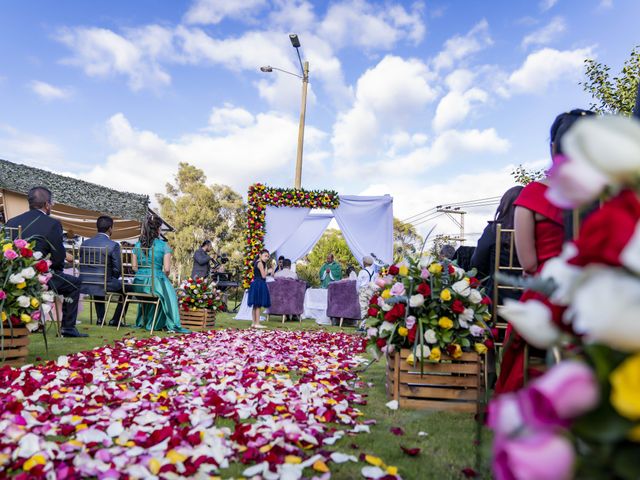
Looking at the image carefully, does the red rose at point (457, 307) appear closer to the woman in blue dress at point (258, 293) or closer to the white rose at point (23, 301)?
the white rose at point (23, 301)

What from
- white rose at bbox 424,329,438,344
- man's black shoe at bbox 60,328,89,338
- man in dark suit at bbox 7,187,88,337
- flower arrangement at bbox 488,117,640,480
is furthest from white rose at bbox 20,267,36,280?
flower arrangement at bbox 488,117,640,480

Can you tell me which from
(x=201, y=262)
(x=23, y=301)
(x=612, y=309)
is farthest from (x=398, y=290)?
(x=201, y=262)

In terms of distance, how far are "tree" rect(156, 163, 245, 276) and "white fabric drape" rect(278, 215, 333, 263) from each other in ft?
54.1

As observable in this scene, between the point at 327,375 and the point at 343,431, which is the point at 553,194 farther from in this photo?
the point at 327,375

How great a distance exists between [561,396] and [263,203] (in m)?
11.7

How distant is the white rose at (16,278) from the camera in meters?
3.74

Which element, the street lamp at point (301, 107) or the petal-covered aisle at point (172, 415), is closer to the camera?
the petal-covered aisle at point (172, 415)

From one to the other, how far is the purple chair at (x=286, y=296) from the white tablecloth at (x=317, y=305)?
63 centimetres

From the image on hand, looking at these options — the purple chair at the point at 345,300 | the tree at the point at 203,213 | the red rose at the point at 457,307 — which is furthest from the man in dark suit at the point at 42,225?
the tree at the point at 203,213

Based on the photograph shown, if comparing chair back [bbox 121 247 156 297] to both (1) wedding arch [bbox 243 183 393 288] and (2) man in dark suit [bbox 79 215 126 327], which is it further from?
(1) wedding arch [bbox 243 183 393 288]

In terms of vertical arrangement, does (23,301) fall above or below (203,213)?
below

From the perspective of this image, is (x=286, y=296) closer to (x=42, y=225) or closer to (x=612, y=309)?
(x=42, y=225)

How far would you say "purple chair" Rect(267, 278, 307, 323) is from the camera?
1055 cm

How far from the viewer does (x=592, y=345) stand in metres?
0.61
